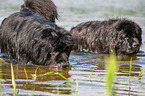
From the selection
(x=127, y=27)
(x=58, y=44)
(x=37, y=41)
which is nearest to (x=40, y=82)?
(x=58, y=44)

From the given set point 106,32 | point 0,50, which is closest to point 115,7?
point 106,32

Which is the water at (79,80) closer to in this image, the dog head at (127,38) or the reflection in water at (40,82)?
the reflection in water at (40,82)

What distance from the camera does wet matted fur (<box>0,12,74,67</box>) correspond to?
484 centimetres

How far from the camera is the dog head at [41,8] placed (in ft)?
20.1

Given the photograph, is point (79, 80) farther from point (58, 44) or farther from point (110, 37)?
point (110, 37)

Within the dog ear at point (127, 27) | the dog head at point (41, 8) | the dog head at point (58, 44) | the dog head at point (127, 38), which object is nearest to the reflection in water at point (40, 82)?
the dog head at point (58, 44)

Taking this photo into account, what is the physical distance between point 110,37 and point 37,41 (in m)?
2.92

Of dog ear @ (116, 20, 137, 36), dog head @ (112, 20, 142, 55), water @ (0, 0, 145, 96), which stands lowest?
water @ (0, 0, 145, 96)

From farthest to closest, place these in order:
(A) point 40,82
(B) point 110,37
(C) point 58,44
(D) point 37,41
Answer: (B) point 110,37
(D) point 37,41
(C) point 58,44
(A) point 40,82

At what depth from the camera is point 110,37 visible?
24.2 ft

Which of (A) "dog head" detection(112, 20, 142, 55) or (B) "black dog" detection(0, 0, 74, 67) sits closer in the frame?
(B) "black dog" detection(0, 0, 74, 67)

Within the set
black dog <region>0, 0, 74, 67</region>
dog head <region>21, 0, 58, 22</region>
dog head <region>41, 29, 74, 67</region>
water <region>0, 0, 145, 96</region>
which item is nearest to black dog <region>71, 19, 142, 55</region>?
water <region>0, 0, 145, 96</region>

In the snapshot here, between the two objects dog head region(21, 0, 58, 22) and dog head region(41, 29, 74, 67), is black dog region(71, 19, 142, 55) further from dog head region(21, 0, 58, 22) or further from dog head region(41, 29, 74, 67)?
dog head region(41, 29, 74, 67)

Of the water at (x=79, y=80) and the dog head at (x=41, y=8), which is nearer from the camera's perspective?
the water at (x=79, y=80)
